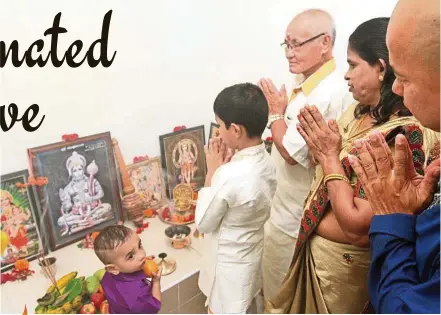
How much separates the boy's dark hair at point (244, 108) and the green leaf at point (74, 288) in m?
0.80

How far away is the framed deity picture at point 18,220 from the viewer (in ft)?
4.79

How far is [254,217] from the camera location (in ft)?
4.42

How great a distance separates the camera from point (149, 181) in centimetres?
191

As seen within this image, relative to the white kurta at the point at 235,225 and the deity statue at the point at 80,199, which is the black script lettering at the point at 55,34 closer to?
the deity statue at the point at 80,199

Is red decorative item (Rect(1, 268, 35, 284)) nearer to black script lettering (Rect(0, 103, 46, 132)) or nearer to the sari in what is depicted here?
black script lettering (Rect(0, 103, 46, 132))

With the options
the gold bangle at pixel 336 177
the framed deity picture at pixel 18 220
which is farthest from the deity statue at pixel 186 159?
the gold bangle at pixel 336 177

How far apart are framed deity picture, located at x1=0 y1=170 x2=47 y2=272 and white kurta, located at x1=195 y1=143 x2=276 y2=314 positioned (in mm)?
690

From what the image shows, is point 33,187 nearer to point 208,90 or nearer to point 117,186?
point 117,186

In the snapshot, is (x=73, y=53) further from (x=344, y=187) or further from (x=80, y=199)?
(x=344, y=187)

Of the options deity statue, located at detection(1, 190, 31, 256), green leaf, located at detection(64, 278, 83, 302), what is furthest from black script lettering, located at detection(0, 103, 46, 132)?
green leaf, located at detection(64, 278, 83, 302)

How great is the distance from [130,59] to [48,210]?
2.33 ft

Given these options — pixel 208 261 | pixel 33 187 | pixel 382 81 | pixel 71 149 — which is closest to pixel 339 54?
pixel 382 81

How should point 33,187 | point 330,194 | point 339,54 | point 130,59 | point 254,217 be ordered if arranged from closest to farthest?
point 330,194, point 254,217, point 33,187, point 130,59, point 339,54

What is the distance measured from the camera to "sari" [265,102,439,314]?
39.3 inches
